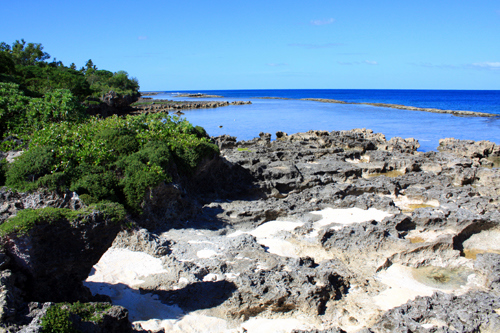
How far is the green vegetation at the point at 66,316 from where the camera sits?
6.19 metres

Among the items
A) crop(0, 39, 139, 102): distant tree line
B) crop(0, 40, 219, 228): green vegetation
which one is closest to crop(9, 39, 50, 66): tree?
crop(0, 39, 139, 102): distant tree line

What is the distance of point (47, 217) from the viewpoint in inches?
314

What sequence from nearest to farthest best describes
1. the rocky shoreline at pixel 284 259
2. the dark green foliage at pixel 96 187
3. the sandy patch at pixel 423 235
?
the rocky shoreline at pixel 284 259 → the dark green foliage at pixel 96 187 → the sandy patch at pixel 423 235

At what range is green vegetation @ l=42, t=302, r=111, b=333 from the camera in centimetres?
619

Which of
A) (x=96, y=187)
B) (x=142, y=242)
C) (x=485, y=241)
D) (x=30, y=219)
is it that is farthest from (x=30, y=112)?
(x=485, y=241)

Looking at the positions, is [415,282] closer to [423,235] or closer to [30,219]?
[423,235]

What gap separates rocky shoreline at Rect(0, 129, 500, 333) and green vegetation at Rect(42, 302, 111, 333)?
0.29 metres

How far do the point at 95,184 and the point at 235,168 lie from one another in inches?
366

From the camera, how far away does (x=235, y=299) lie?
31.9 feet

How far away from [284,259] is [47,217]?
693 cm

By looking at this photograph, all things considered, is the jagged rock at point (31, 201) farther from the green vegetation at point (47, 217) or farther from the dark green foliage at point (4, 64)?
the dark green foliage at point (4, 64)

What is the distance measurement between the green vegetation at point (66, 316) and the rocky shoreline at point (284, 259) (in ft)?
0.95

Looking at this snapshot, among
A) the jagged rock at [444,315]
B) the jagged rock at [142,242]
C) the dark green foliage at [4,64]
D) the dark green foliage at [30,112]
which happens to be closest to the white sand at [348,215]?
the jagged rock at [444,315]

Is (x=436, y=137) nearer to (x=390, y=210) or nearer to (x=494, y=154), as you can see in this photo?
(x=494, y=154)
